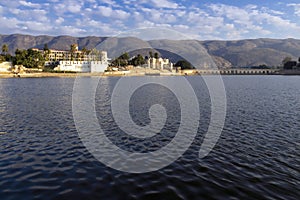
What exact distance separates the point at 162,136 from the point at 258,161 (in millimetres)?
10033

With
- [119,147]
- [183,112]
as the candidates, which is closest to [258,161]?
[119,147]

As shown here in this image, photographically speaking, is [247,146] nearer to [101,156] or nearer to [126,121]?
[101,156]

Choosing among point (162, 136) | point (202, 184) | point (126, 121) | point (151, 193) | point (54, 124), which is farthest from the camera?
point (126, 121)

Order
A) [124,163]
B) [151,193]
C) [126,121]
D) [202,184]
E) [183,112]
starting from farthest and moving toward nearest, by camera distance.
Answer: [183,112]
[126,121]
[124,163]
[202,184]
[151,193]

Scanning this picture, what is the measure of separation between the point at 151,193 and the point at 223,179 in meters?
5.08

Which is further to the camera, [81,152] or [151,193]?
[81,152]

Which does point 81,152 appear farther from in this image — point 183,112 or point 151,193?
point 183,112

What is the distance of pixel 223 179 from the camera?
49.0 feet

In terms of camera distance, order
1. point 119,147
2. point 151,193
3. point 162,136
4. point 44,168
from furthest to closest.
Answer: point 162,136 → point 119,147 → point 44,168 → point 151,193

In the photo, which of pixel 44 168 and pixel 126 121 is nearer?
pixel 44 168

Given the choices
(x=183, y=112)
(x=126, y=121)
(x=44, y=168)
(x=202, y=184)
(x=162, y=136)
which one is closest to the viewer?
(x=202, y=184)

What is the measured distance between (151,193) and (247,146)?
12.3 m

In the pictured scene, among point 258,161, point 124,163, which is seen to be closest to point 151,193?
point 124,163

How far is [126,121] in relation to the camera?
32.0m
